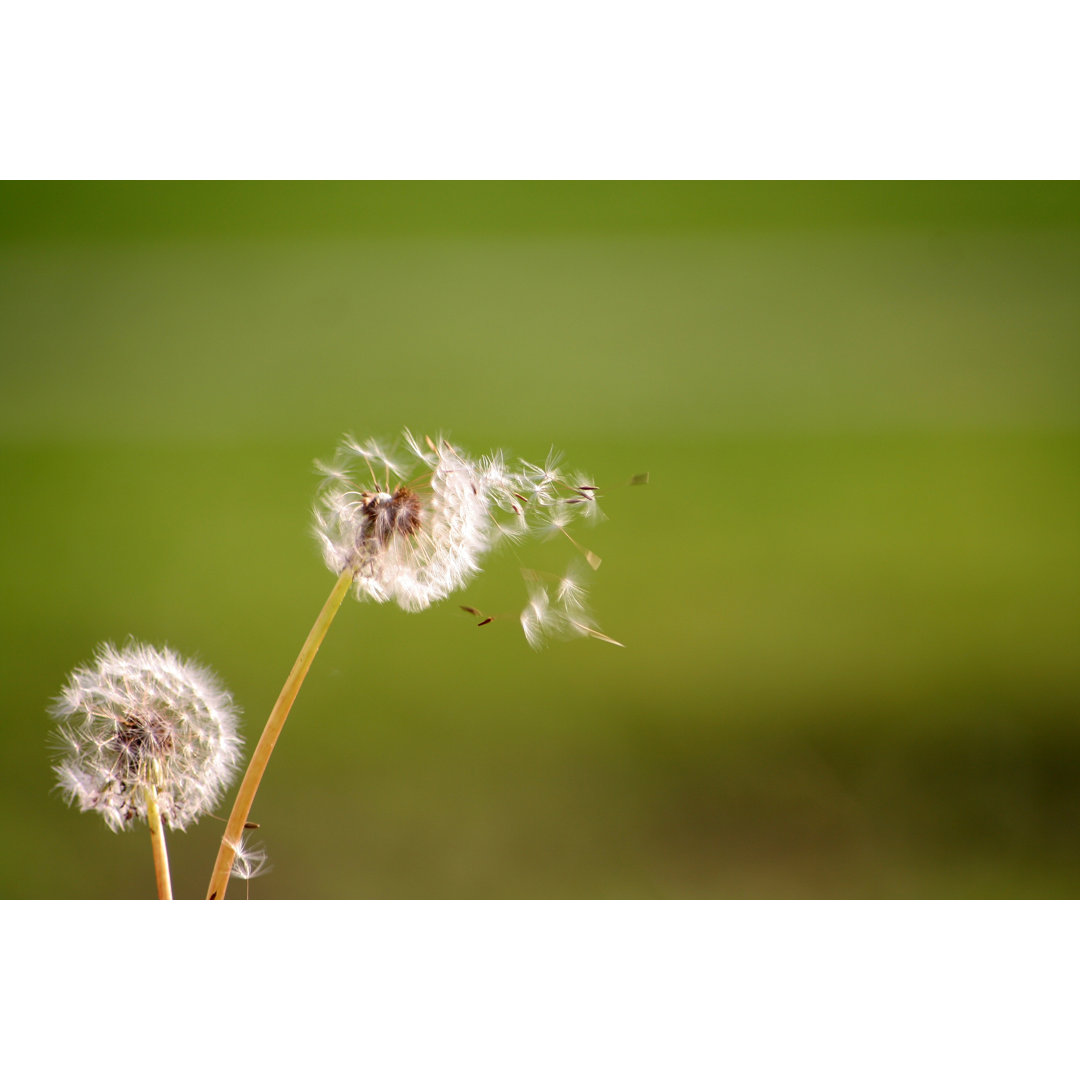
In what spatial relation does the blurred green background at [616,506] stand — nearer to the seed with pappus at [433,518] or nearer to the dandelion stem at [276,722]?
the seed with pappus at [433,518]

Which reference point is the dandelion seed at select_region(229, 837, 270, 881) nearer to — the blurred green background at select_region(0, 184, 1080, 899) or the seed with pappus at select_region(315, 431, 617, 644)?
the blurred green background at select_region(0, 184, 1080, 899)

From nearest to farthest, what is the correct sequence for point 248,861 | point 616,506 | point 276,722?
1. point 276,722
2. point 248,861
3. point 616,506

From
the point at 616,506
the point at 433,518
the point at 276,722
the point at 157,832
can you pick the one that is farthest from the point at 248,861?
the point at 616,506

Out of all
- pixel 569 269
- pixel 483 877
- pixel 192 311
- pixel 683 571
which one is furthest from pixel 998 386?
pixel 192 311

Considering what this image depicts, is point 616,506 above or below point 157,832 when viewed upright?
above

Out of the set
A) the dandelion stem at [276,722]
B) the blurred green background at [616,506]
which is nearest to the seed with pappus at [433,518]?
the dandelion stem at [276,722]

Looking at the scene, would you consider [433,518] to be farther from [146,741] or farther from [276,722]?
[146,741]

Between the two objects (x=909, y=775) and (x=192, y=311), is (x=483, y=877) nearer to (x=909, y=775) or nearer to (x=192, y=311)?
(x=909, y=775)
